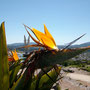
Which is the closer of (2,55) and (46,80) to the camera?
(2,55)

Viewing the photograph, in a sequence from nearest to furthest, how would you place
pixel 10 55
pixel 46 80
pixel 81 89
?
pixel 46 80 → pixel 10 55 → pixel 81 89

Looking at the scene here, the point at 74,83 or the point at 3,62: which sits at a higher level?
the point at 3,62

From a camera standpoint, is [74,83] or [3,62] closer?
[3,62]

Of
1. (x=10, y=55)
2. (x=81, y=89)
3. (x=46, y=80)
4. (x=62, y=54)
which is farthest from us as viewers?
(x=81, y=89)

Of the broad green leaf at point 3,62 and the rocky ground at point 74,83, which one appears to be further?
the rocky ground at point 74,83

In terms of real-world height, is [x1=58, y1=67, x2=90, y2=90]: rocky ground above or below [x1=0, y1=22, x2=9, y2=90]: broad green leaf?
below

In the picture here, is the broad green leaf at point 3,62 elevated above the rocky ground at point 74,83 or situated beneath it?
elevated above

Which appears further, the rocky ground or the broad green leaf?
the rocky ground

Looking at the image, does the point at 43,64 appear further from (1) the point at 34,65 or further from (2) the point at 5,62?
(2) the point at 5,62

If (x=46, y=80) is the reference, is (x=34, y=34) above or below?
above

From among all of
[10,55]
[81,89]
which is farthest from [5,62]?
[81,89]

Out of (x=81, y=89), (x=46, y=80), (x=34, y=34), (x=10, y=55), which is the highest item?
(x=34, y=34)
